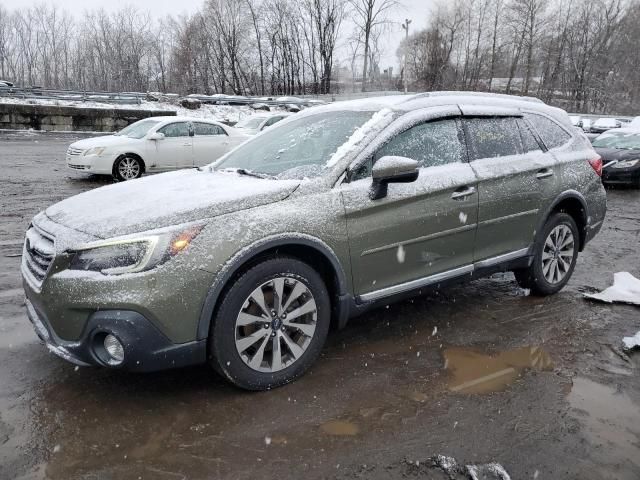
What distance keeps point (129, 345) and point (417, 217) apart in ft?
6.59

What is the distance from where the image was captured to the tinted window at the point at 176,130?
40.5ft

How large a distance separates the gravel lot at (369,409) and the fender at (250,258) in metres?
0.55

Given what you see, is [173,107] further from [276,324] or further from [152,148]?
[276,324]

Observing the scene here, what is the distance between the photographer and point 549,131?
16.0 ft

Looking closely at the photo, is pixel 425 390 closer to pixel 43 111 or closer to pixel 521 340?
pixel 521 340

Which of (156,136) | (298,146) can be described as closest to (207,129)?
(156,136)

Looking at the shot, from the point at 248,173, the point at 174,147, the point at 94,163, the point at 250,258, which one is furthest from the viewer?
the point at 174,147

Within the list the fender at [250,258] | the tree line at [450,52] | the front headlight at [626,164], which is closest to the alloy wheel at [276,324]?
the fender at [250,258]

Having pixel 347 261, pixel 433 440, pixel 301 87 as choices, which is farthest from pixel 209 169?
pixel 301 87

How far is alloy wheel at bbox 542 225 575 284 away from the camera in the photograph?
4.80 meters

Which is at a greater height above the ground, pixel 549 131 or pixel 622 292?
pixel 549 131

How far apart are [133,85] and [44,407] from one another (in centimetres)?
7092

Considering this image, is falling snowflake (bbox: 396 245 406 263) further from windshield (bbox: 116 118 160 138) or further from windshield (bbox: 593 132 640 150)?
windshield (bbox: 593 132 640 150)

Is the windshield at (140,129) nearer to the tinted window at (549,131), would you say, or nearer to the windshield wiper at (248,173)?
the windshield wiper at (248,173)
